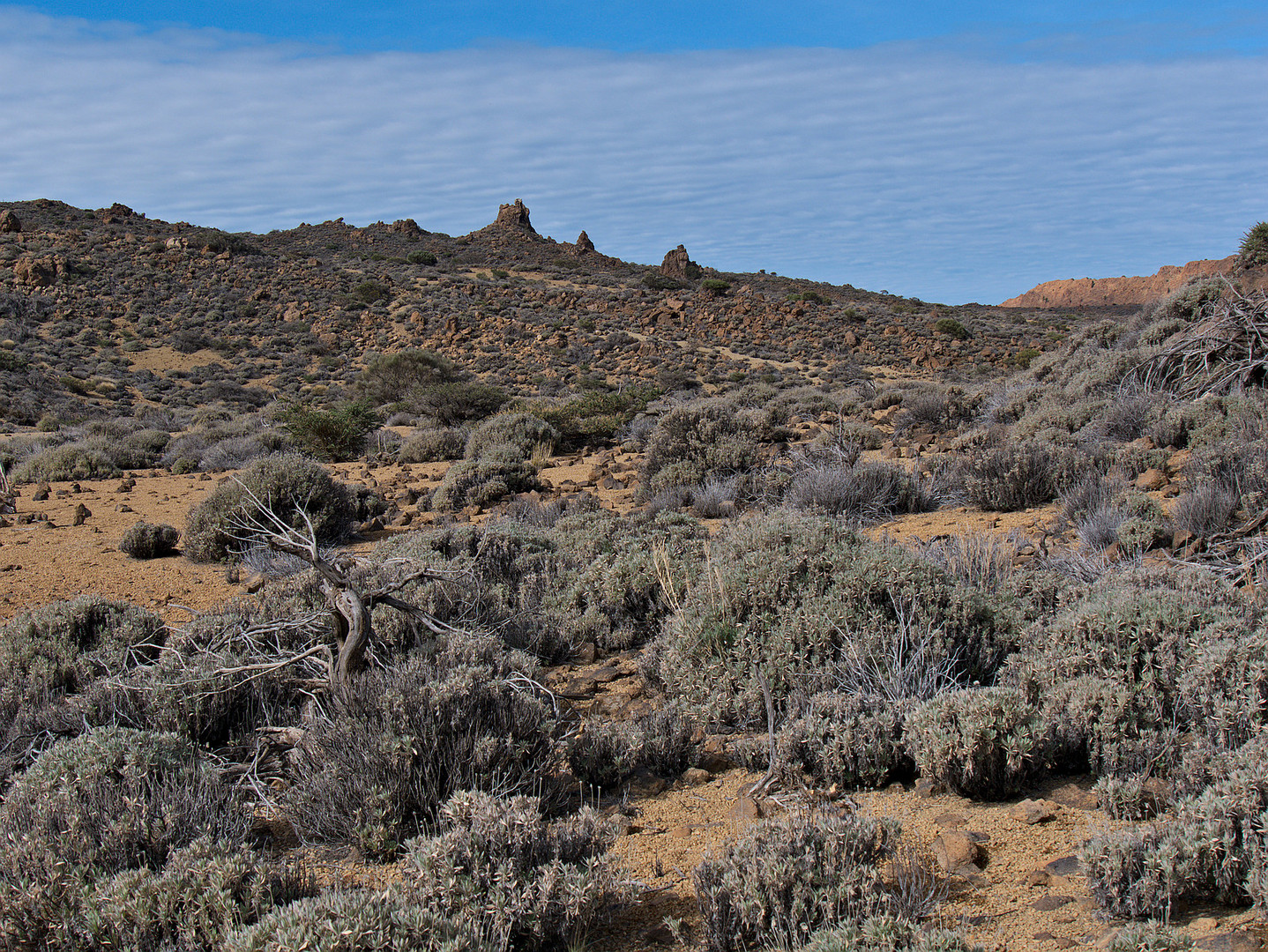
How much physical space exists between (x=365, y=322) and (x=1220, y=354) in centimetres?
3770

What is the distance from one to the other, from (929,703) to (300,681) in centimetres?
289

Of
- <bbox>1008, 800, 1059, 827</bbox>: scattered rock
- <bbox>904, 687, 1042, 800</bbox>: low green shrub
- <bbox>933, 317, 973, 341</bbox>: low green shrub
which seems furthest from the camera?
<bbox>933, 317, 973, 341</bbox>: low green shrub

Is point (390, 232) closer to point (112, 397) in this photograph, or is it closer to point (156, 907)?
point (112, 397)

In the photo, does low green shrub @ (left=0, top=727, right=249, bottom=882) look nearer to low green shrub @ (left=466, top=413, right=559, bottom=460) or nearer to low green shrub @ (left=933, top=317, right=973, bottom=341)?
low green shrub @ (left=466, top=413, right=559, bottom=460)

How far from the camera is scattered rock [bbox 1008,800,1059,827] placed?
8.70 feet

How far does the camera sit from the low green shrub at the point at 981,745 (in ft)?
9.15

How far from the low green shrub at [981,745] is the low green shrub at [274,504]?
6144 millimetres

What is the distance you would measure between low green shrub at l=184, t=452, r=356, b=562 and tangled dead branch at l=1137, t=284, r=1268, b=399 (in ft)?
31.7

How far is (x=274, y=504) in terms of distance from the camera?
8.04 metres

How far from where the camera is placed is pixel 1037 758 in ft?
9.41

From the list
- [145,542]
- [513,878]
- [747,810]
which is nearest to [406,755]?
[513,878]

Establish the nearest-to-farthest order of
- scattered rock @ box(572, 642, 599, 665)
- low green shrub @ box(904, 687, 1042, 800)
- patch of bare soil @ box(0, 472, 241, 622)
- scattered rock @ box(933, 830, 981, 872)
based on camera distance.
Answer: scattered rock @ box(933, 830, 981, 872) < low green shrub @ box(904, 687, 1042, 800) < scattered rock @ box(572, 642, 599, 665) < patch of bare soil @ box(0, 472, 241, 622)

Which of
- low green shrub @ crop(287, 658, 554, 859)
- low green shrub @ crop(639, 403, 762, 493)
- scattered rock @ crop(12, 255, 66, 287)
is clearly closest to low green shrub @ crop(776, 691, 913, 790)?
low green shrub @ crop(287, 658, 554, 859)

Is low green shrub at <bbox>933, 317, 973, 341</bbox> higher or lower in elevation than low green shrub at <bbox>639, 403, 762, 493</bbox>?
higher
